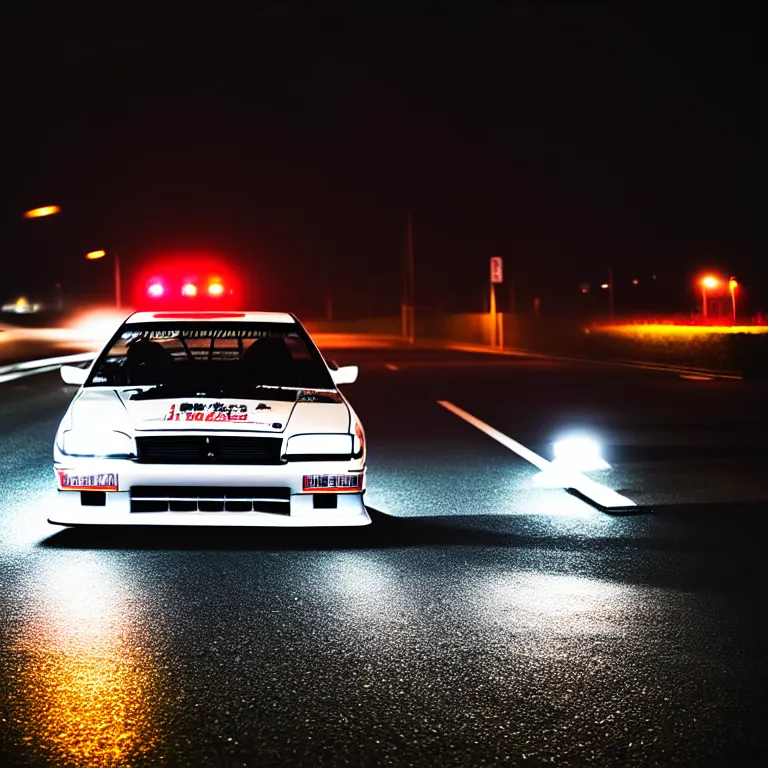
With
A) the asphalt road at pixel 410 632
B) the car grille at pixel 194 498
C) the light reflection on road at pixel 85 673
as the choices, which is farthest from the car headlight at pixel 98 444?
the light reflection on road at pixel 85 673

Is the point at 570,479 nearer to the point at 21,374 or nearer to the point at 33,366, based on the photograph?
the point at 21,374

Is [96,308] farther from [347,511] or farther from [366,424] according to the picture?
[347,511]

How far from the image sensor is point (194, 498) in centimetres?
793

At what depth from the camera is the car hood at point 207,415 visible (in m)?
8.08

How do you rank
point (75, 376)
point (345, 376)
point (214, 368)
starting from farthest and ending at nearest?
point (214, 368)
point (345, 376)
point (75, 376)

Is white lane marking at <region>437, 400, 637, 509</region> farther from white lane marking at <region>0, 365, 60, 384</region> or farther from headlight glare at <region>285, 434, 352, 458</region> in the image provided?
white lane marking at <region>0, 365, 60, 384</region>

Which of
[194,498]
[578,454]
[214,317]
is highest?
[214,317]

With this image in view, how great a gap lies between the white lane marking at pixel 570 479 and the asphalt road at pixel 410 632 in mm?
155

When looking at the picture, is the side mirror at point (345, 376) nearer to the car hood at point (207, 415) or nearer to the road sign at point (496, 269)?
the car hood at point (207, 415)

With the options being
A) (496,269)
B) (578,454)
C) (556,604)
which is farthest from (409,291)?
(556,604)

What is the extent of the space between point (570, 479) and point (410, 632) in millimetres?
5607

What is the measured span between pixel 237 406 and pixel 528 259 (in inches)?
5073

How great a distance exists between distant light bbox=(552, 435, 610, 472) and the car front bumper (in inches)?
183

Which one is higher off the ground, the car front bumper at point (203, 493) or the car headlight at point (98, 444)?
the car headlight at point (98, 444)
